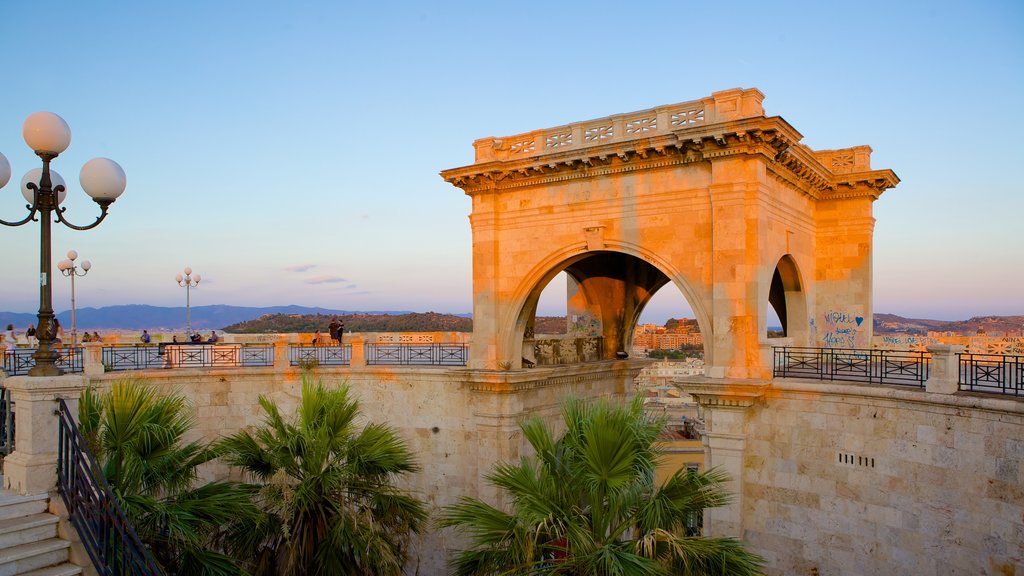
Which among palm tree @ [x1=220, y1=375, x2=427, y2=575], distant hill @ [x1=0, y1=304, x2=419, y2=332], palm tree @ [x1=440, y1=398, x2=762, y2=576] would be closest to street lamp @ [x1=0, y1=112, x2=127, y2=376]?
palm tree @ [x1=220, y1=375, x2=427, y2=575]

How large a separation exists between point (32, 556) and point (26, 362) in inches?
466

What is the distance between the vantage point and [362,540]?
8.30 meters

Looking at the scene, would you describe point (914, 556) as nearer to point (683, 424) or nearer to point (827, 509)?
point (827, 509)

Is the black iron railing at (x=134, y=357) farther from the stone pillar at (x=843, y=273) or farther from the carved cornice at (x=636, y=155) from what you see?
the stone pillar at (x=843, y=273)

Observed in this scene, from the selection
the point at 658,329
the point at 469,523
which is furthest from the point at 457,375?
the point at 658,329

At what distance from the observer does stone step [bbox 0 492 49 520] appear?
6.19m

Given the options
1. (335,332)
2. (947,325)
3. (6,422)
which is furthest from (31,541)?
(947,325)

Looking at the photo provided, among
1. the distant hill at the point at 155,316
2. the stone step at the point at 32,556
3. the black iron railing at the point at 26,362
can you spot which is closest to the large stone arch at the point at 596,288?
the black iron railing at the point at 26,362

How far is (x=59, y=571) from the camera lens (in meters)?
5.91

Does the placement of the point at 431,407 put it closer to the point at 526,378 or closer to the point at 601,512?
the point at 526,378

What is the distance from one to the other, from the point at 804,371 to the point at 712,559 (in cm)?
818

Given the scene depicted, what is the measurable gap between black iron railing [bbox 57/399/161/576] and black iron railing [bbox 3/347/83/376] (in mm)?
10597

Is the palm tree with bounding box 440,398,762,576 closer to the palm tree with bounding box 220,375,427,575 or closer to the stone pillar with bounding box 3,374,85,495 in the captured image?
the palm tree with bounding box 220,375,427,575

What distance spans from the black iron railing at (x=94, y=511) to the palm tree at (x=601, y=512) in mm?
3074
